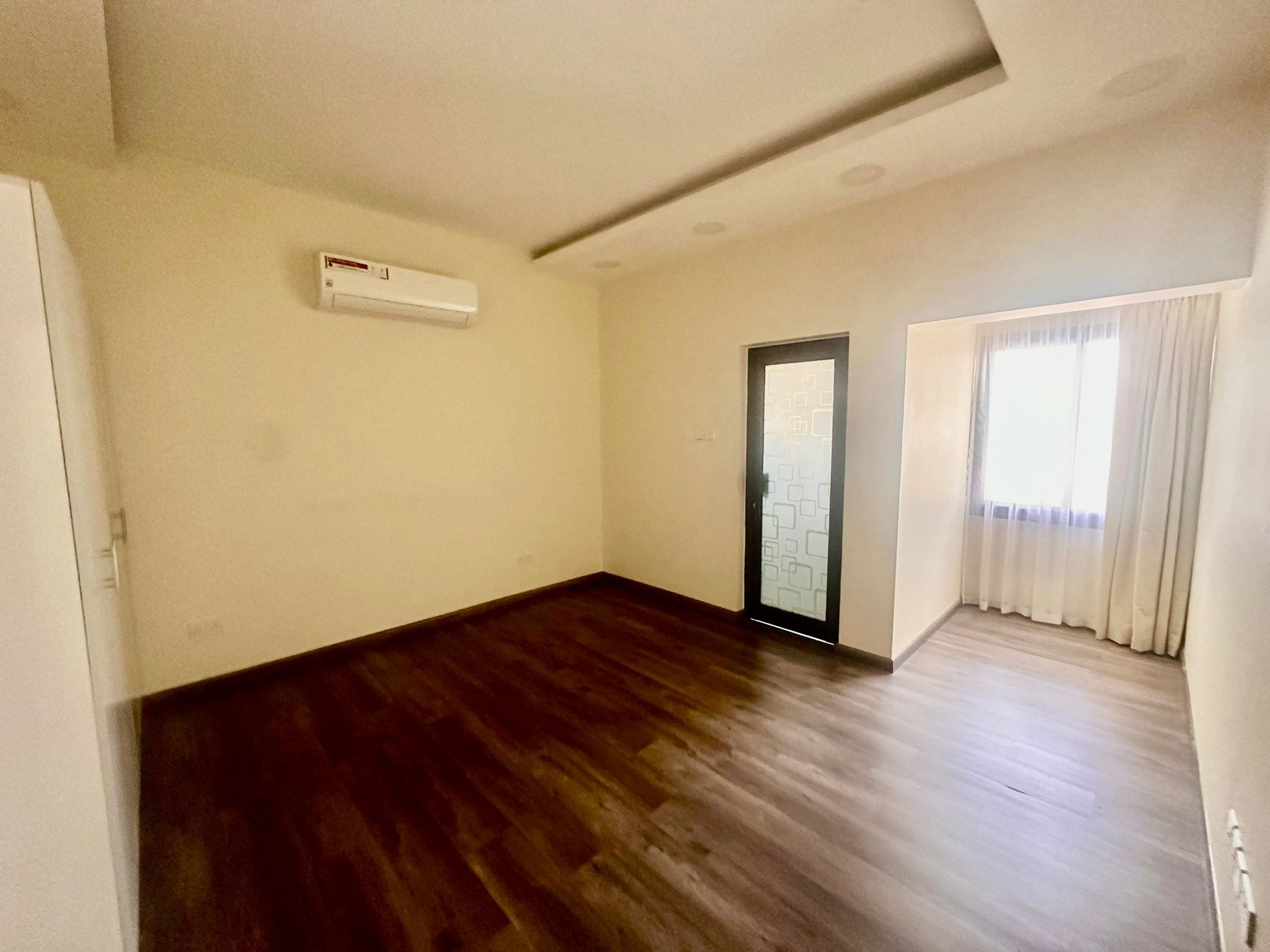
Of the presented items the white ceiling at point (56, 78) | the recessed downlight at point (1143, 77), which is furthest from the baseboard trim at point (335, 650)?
the recessed downlight at point (1143, 77)

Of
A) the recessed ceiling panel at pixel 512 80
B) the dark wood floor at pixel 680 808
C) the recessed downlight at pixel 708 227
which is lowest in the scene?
the dark wood floor at pixel 680 808

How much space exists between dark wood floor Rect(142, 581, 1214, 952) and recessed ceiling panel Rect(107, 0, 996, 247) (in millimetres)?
2943

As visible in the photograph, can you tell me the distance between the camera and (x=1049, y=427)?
3.53 metres

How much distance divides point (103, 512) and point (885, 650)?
380cm

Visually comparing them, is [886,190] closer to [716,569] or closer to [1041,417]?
[1041,417]

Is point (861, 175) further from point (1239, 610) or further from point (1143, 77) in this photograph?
point (1239, 610)

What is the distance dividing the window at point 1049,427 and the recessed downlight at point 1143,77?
2.01 meters

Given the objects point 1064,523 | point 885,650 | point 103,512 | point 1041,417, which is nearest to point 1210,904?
point 885,650

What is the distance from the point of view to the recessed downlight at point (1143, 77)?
1.67 metres

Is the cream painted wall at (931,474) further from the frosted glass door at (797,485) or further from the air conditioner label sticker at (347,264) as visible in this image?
the air conditioner label sticker at (347,264)

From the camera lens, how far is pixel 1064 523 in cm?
354

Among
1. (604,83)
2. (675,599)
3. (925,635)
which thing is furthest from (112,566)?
(925,635)

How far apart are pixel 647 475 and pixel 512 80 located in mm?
2914

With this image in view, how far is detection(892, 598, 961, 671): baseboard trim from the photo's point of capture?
10.1 feet
